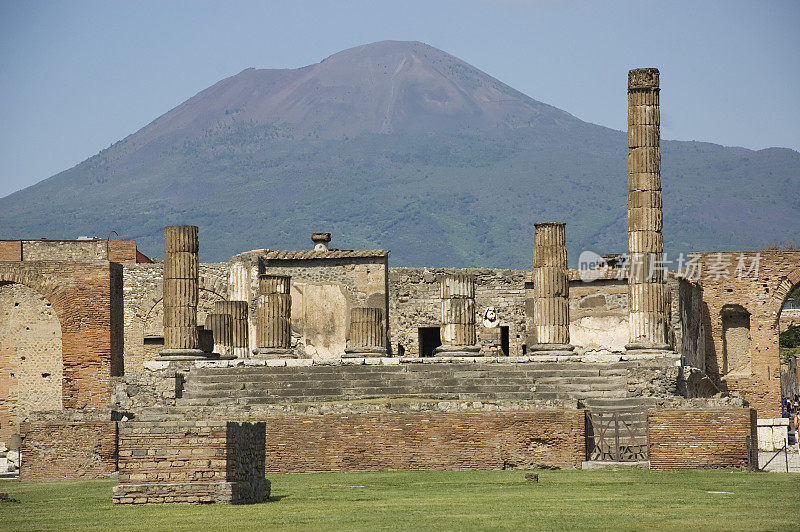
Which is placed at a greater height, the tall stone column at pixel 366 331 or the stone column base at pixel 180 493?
the tall stone column at pixel 366 331

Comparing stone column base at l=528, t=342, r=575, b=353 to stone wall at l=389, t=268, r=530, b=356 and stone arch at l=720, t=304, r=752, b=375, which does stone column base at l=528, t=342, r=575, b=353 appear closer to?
stone wall at l=389, t=268, r=530, b=356

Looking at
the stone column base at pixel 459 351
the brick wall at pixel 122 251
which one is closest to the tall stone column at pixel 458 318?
the stone column base at pixel 459 351

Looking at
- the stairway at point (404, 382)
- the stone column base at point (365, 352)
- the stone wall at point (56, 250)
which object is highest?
the stone wall at point (56, 250)

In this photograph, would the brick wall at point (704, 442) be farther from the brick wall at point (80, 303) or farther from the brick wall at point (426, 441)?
the brick wall at point (80, 303)

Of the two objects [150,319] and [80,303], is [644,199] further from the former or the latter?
[150,319]

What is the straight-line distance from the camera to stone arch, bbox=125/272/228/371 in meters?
47.7

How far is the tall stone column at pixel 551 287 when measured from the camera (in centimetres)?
3503

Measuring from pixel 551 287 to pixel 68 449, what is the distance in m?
13.0

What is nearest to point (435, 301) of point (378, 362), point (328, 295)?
point (328, 295)

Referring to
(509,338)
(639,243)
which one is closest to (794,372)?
(509,338)

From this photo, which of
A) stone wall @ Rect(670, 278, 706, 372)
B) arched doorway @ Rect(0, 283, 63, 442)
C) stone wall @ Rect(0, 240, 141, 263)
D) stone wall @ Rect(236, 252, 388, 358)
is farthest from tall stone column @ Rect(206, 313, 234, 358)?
stone wall @ Rect(0, 240, 141, 263)

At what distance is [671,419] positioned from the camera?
81.3ft

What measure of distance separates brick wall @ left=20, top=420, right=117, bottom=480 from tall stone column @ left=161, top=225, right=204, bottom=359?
7950mm

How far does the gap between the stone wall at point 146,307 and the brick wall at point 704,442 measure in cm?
2505
